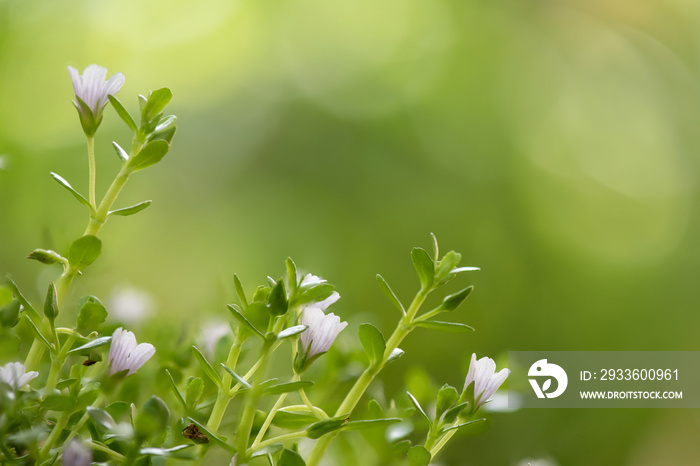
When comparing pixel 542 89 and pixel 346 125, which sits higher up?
pixel 542 89

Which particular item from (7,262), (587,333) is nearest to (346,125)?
(587,333)

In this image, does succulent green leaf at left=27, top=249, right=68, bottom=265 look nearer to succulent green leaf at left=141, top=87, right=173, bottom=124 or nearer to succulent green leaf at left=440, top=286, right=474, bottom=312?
succulent green leaf at left=141, top=87, right=173, bottom=124

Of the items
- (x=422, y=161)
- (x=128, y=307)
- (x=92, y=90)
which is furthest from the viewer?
(x=422, y=161)

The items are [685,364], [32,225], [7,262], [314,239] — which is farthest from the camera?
[314,239]

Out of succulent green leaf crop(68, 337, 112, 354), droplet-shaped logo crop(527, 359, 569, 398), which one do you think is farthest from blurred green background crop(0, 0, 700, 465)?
succulent green leaf crop(68, 337, 112, 354)

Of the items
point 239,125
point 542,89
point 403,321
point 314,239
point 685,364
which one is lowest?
point 685,364

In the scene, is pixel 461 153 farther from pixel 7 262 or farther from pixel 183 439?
pixel 183 439

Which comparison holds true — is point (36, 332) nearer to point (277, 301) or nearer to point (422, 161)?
point (277, 301)

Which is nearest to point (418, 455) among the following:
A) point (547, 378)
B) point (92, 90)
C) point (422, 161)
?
point (92, 90)
